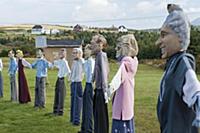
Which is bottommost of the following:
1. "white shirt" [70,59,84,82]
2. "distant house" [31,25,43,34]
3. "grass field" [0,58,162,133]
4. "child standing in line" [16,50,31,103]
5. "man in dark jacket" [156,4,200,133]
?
"grass field" [0,58,162,133]

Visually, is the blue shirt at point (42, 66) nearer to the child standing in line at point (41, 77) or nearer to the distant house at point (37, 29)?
the child standing in line at point (41, 77)

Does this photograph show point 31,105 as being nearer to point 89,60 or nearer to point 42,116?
point 42,116

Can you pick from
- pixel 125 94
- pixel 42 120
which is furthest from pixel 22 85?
pixel 125 94

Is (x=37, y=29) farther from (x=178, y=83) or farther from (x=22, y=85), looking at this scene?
(x=178, y=83)

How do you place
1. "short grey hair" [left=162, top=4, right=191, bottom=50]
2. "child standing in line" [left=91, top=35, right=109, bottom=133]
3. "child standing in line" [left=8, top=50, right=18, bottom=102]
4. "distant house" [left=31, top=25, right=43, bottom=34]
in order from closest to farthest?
"short grey hair" [left=162, top=4, right=191, bottom=50] → "child standing in line" [left=91, top=35, right=109, bottom=133] → "child standing in line" [left=8, top=50, right=18, bottom=102] → "distant house" [left=31, top=25, right=43, bottom=34]

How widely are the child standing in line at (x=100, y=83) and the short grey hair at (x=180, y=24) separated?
4.61m

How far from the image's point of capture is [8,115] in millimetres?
13891

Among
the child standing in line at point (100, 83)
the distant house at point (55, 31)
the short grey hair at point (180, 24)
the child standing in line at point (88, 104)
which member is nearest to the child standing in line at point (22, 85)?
the child standing in line at point (88, 104)

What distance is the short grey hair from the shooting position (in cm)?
382

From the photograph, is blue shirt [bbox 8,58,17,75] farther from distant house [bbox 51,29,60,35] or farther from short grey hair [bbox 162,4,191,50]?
distant house [bbox 51,29,60,35]

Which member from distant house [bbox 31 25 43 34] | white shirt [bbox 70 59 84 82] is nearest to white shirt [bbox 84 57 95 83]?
white shirt [bbox 70 59 84 82]

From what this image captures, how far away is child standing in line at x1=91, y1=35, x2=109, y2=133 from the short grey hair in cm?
461

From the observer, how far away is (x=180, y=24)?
387cm

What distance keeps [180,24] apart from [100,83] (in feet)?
15.8
